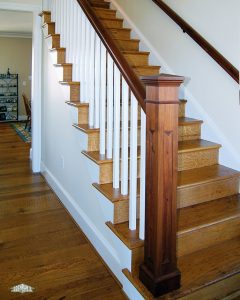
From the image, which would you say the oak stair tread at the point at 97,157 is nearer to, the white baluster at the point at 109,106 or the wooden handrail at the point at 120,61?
the white baluster at the point at 109,106

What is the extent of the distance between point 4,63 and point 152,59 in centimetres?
659

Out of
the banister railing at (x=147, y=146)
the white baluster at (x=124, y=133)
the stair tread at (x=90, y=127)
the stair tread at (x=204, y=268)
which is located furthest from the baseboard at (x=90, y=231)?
the stair tread at (x=90, y=127)

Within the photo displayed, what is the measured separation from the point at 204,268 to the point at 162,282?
328 mm

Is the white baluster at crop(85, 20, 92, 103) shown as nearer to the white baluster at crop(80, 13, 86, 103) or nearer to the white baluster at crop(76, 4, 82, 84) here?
the white baluster at crop(80, 13, 86, 103)

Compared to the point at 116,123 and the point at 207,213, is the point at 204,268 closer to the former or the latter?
the point at 207,213

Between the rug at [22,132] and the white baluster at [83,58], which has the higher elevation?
the white baluster at [83,58]

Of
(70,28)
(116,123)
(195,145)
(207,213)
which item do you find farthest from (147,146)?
(70,28)

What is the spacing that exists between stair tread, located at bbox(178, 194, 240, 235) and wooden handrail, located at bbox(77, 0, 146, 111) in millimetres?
845

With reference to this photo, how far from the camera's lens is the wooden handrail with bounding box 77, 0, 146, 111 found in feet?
5.51

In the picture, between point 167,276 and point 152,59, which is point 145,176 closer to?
point 167,276

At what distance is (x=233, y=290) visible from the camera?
1850 millimetres

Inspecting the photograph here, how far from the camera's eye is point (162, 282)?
1.64 m

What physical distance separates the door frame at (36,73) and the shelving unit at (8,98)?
5255 millimetres

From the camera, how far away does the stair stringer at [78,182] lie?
2.04 metres
